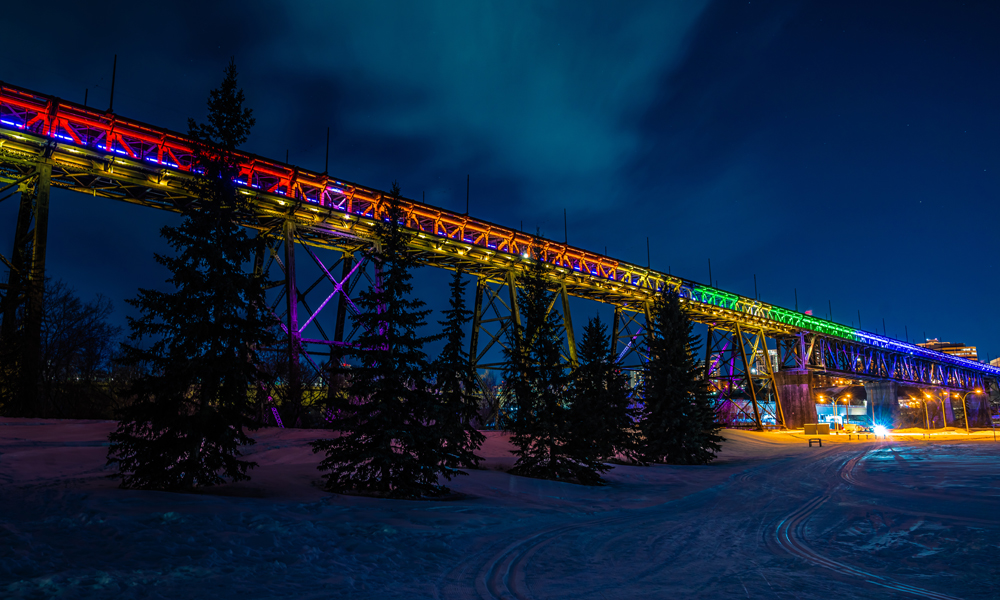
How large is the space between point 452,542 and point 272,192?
1642 centimetres

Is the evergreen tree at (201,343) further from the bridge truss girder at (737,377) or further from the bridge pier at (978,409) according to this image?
the bridge pier at (978,409)

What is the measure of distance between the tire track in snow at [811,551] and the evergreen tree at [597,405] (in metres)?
5.85

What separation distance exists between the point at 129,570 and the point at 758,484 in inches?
619

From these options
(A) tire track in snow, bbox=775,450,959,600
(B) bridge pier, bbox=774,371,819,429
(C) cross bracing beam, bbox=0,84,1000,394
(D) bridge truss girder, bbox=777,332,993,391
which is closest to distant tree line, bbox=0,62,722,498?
(C) cross bracing beam, bbox=0,84,1000,394

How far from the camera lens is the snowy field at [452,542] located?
514 cm

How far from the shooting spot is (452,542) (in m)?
7.39

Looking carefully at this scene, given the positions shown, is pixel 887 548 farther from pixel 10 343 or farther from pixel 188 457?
pixel 10 343

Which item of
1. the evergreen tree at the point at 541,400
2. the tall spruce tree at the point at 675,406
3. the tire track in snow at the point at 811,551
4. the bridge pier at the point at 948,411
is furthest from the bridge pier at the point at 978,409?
the tire track in snow at the point at 811,551

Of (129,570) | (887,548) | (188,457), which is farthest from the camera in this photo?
(188,457)

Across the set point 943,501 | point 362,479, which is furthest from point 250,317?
point 943,501

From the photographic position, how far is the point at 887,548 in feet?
22.9

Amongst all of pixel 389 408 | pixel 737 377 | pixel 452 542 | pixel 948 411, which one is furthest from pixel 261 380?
pixel 948 411

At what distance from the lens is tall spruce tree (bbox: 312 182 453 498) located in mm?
10711

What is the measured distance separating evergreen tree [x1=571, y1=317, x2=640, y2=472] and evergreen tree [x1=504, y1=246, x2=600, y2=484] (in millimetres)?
404
